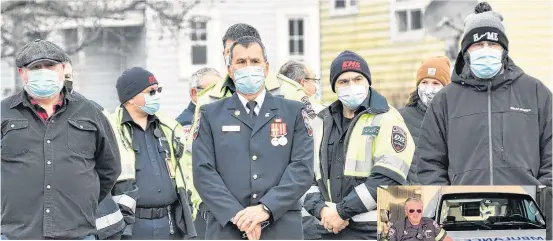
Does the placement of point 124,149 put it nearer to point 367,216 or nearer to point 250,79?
point 250,79

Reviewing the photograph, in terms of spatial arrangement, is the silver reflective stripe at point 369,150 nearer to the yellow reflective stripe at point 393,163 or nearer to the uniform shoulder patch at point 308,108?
the yellow reflective stripe at point 393,163

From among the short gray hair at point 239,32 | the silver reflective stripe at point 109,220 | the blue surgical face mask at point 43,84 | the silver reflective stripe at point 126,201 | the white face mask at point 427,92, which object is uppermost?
the short gray hair at point 239,32

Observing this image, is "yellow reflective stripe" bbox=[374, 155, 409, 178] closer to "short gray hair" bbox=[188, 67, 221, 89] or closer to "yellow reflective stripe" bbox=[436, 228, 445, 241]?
"yellow reflective stripe" bbox=[436, 228, 445, 241]

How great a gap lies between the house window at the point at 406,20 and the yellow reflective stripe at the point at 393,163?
2050 centimetres

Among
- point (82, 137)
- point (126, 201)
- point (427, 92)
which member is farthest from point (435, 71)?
point (82, 137)

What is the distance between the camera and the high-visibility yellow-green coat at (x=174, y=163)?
32.4ft

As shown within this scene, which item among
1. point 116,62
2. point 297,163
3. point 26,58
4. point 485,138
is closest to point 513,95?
point 485,138

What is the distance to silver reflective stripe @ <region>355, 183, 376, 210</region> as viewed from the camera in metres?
8.56

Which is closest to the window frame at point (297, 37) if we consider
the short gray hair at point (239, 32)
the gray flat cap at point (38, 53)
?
the short gray hair at point (239, 32)

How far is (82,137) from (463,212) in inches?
103

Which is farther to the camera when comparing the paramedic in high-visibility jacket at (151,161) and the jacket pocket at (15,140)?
the paramedic in high-visibility jacket at (151,161)

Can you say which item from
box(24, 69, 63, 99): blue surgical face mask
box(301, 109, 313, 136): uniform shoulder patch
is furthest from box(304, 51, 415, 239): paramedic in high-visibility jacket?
box(24, 69, 63, 99): blue surgical face mask

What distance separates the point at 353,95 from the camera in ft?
29.0

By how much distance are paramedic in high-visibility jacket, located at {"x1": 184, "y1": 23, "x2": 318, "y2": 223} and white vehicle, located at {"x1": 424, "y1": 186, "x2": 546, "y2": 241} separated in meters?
2.20
